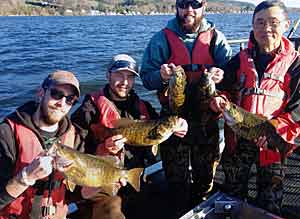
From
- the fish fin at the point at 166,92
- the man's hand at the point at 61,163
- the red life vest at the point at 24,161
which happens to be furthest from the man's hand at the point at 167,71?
the man's hand at the point at 61,163

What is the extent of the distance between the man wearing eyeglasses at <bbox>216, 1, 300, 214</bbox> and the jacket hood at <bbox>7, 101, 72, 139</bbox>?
197 centimetres

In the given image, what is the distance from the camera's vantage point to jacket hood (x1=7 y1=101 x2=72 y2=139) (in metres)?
3.85

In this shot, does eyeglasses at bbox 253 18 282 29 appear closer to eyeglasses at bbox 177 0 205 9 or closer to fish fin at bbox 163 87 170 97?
eyeglasses at bbox 177 0 205 9

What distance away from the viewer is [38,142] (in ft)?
12.7

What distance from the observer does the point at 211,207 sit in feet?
15.1

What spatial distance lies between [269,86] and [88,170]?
7.28ft

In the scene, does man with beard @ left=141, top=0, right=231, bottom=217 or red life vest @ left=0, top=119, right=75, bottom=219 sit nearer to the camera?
red life vest @ left=0, top=119, right=75, bottom=219

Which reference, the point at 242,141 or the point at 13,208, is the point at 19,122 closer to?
the point at 13,208

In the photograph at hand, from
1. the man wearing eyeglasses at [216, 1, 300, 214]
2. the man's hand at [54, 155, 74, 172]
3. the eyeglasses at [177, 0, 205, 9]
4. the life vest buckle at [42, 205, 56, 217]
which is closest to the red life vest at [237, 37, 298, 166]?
the man wearing eyeglasses at [216, 1, 300, 214]

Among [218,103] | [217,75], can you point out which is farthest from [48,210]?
[217,75]

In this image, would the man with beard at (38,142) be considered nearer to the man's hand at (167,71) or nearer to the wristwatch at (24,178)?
the wristwatch at (24,178)

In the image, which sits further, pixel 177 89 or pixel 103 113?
pixel 103 113

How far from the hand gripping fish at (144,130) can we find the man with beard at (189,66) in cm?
48

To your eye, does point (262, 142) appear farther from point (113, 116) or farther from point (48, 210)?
point (48, 210)
